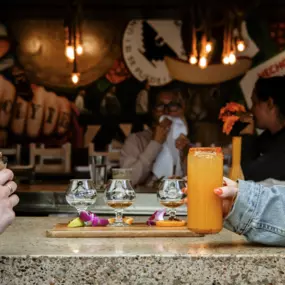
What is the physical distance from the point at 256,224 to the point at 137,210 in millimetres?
1749

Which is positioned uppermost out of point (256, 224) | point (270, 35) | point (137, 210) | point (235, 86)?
point (270, 35)

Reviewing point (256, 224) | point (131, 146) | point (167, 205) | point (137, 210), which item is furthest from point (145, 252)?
point (131, 146)

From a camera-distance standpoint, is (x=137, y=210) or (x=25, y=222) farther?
(x=137, y=210)

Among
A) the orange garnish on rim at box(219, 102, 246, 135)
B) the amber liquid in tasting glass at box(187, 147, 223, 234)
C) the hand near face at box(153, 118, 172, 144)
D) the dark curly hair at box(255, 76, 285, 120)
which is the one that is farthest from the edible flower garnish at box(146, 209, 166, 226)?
the hand near face at box(153, 118, 172, 144)

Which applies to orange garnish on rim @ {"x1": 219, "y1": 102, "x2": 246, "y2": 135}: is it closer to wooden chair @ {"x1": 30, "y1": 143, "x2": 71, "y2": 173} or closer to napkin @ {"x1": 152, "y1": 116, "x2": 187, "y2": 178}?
napkin @ {"x1": 152, "y1": 116, "x2": 187, "y2": 178}

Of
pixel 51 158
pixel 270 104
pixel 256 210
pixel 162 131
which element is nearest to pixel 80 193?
pixel 256 210

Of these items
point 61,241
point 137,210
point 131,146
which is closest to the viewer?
point 61,241

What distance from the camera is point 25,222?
2.60m

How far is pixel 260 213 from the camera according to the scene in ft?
6.18

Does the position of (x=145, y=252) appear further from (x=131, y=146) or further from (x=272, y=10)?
(x=272, y=10)

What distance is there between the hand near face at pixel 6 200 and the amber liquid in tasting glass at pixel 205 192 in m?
0.50

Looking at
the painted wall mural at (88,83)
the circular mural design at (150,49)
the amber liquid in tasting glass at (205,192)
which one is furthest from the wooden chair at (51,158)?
the amber liquid in tasting glass at (205,192)

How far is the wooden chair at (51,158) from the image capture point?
21.8ft

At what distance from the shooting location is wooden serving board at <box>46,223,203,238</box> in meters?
2.12
